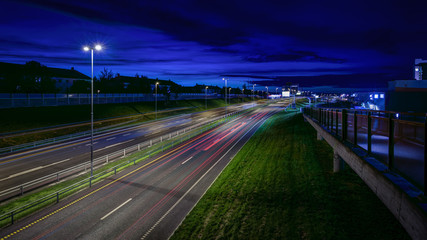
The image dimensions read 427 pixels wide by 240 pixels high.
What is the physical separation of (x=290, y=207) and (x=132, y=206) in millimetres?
11030

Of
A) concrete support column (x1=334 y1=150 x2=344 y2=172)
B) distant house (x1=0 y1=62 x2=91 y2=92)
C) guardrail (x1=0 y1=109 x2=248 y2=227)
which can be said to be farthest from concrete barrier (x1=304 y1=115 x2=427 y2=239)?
distant house (x1=0 y1=62 x2=91 y2=92)

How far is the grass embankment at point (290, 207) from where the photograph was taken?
39.9 feet

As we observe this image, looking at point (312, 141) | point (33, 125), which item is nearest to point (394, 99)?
point (312, 141)

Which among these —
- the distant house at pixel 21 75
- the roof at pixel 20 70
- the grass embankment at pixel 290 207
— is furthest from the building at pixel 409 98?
the roof at pixel 20 70

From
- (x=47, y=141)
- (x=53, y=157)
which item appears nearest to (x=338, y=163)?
(x=53, y=157)

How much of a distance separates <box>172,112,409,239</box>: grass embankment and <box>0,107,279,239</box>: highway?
1.53m

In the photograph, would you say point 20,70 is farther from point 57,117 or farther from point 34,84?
point 57,117

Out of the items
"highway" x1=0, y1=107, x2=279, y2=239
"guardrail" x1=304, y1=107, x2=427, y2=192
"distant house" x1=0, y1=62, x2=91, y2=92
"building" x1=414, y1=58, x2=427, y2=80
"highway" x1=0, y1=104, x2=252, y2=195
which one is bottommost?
"highway" x1=0, y1=107, x2=279, y2=239

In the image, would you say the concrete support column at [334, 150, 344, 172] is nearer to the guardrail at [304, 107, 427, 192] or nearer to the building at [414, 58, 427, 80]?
the guardrail at [304, 107, 427, 192]

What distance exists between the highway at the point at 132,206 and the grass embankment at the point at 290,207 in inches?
60.2

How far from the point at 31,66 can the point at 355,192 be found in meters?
100

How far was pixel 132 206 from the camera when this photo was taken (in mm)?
16859

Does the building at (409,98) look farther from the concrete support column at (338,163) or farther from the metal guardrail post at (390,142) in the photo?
the metal guardrail post at (390,142)

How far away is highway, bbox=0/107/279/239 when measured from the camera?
13.8 meters
